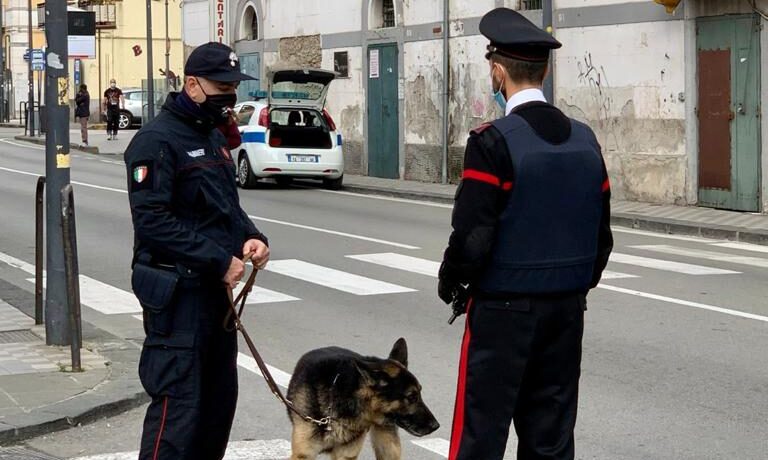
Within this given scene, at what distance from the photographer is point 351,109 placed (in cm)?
2962

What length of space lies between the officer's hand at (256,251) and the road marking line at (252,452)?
1.71 meters

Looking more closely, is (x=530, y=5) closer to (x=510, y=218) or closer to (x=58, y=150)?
(x=58, y=150)

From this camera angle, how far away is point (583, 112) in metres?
22.5

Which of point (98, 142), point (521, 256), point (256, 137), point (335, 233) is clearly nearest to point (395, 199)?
point (256, 137)

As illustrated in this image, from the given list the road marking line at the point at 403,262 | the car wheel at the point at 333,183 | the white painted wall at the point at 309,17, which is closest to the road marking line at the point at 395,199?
the car wheel at the point at 333,183

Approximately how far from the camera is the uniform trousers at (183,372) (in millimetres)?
5086

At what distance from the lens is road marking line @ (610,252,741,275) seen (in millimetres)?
13523

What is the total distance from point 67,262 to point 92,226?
365 inches

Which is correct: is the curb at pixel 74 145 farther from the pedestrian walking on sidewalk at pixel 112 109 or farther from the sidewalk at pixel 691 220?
the sidewalk at pixel 691 220

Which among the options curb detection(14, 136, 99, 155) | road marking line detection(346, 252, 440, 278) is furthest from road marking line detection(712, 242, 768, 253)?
curb detection(14, 136, 99, 155)

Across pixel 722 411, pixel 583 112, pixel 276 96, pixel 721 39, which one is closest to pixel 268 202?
pixel 276 96

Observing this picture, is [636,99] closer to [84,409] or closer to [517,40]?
[84,409]

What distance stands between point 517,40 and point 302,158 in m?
19.9

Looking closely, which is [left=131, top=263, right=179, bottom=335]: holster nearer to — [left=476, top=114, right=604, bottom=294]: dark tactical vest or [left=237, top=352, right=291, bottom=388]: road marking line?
[left=476, top=114, right=604, bottom=294]: dark tactical vest
